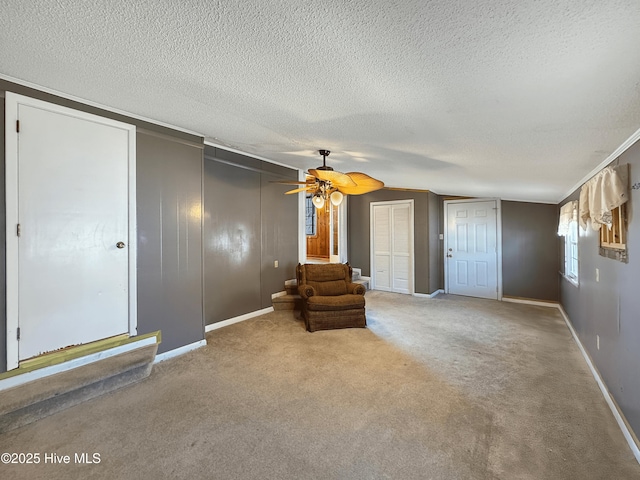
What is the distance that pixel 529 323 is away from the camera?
14.0 ft

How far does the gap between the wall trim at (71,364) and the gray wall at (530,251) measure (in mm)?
6070

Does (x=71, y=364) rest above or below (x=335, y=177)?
below

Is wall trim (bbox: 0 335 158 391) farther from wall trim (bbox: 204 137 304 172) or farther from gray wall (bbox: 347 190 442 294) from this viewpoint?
A: gray wall (bbox: 347 190 442 294)

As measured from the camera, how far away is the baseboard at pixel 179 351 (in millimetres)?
2965

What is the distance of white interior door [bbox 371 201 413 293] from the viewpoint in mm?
6266

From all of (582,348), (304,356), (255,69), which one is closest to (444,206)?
(582,348)

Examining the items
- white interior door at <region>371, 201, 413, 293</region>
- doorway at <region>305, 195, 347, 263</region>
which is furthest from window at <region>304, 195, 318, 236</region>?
white interior door at <region>371, 201, 413, 293</region>

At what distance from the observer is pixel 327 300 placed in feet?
13.0

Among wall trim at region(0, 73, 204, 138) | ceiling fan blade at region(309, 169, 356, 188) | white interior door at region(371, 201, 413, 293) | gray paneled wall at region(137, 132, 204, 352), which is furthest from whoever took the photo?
white interior door at region(371, 201, 413, 293)

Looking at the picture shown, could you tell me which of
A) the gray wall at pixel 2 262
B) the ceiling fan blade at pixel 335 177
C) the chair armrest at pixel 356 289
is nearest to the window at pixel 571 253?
the chair armrest at pixel 356 289

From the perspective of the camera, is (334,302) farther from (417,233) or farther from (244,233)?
(417,233)

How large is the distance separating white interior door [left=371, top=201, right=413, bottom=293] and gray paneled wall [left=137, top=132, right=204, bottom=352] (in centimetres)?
433

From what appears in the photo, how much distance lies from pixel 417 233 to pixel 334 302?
120 inches

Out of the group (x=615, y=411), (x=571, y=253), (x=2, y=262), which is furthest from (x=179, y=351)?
(x=571, y=253)
